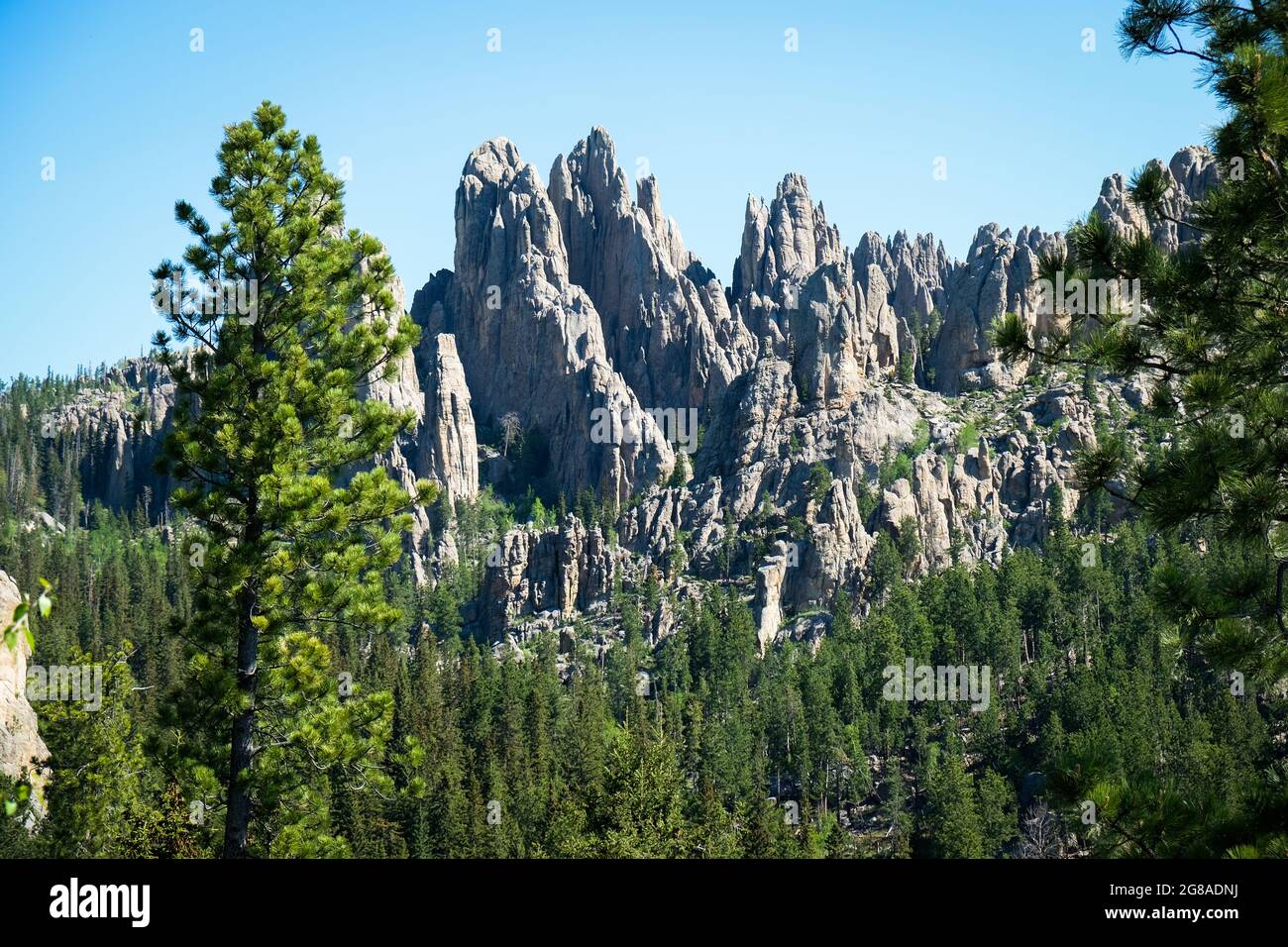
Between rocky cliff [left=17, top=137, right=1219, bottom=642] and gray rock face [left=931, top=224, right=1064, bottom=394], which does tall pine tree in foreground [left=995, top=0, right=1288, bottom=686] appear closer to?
rocky cliff [left=17, top=137, right=1219, bottom=642]

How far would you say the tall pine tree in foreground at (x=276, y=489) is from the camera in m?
16.8

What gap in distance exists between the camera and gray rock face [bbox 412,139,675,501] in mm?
149125

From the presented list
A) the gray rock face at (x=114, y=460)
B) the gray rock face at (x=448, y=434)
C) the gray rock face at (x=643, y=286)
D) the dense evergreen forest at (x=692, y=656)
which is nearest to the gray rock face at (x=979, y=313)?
the gray rock face at (x=643, y=286)

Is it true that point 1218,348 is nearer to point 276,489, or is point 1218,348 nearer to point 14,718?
point 276,489

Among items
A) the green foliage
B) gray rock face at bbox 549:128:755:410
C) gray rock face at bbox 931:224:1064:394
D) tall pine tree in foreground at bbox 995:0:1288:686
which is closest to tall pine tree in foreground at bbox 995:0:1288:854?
tall pine tree in foreground at bbox 995:0:1288:686

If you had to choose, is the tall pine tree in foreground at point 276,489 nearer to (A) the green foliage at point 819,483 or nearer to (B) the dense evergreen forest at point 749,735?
(B) the dense evergreen forest at point 749,735

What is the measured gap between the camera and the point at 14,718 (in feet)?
133

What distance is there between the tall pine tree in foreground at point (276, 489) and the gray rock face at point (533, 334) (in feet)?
412

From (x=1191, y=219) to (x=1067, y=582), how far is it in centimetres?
8562

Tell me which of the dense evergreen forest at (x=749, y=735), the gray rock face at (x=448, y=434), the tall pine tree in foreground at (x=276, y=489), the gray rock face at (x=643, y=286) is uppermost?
the gray rock face at (x=643, y=286)

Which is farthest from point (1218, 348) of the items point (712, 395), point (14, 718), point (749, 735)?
point (712, 395)

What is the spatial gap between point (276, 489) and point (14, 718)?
103 ft
